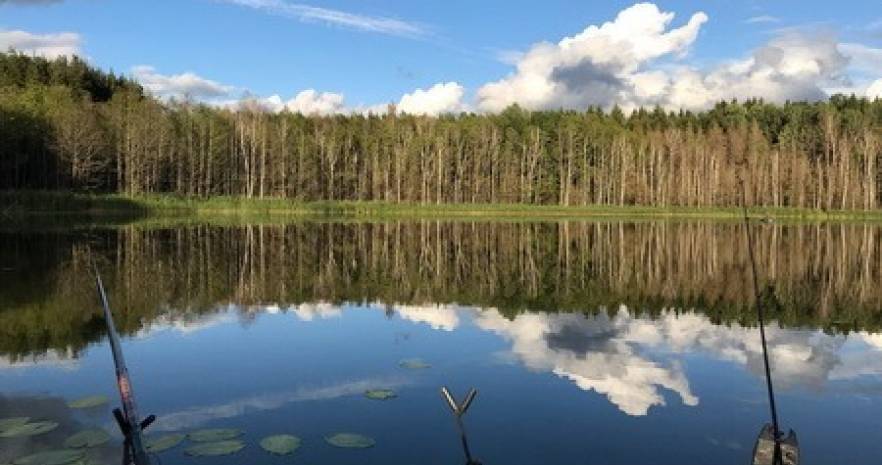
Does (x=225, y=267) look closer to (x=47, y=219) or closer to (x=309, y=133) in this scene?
(x=47, y=219)

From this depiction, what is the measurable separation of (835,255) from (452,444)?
110ft

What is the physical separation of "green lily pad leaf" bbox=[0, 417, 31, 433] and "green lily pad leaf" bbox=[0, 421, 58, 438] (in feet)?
0.26

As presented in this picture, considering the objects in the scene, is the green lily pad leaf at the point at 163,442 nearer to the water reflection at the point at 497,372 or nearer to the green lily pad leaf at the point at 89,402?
the water reflection at the point at 497,372

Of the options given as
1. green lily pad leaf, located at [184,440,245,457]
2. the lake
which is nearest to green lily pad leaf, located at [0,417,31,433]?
the lake

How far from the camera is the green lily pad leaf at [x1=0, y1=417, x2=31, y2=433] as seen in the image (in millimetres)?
9102

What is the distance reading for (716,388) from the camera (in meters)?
12.0

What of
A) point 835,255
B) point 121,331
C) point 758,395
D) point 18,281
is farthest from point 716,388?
point 835,255

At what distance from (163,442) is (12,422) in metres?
2.15

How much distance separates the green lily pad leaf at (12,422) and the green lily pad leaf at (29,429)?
78mm

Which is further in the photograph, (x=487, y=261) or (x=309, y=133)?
(x=309, y=133)

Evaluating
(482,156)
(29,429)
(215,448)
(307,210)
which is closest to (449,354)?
(215,448)

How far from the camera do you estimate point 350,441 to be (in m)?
8.88

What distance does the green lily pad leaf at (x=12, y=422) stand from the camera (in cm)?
910

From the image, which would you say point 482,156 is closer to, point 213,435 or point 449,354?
point 449,354
